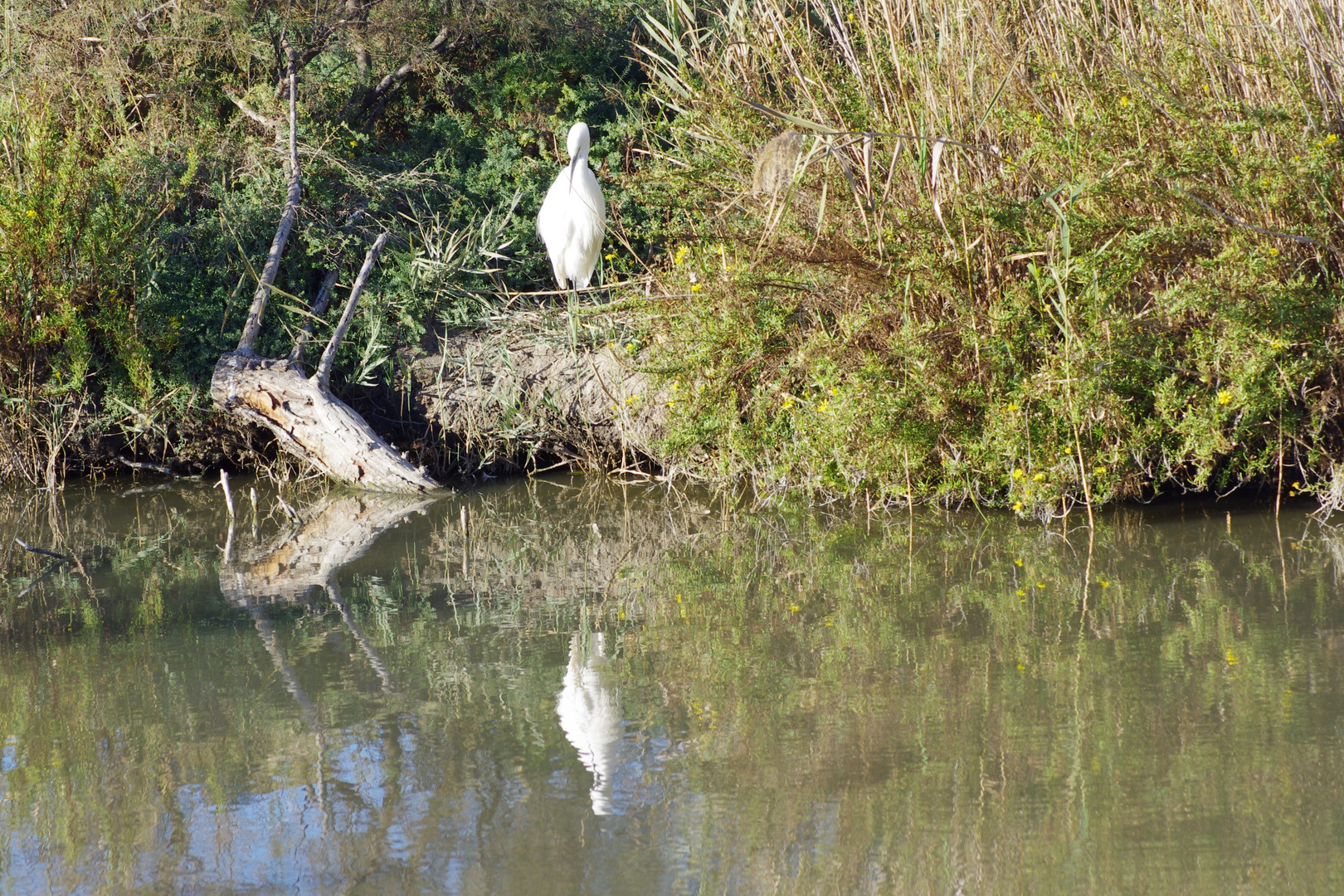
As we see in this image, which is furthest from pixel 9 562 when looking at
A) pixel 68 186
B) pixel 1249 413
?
pixel 1249 413

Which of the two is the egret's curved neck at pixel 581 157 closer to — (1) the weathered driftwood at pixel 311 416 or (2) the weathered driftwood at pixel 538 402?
(2) the weathered driftwood at pixel 538 402

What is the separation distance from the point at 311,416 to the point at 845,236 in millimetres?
2829

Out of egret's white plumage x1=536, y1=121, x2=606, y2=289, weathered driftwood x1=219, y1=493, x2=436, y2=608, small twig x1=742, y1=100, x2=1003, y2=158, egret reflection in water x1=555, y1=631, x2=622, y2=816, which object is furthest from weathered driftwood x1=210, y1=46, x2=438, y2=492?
small twig x1=742, y1=100, x2=1003, y2=158

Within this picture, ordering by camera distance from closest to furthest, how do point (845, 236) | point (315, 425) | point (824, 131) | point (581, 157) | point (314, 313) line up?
point (824, 131) → point (845, 236) → point (315, 425) → point (581, 157) → point (314, 313)

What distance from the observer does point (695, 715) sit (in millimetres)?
2984

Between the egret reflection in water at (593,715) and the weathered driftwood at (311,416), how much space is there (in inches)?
104

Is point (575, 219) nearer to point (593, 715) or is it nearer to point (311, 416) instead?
point (311, 416)

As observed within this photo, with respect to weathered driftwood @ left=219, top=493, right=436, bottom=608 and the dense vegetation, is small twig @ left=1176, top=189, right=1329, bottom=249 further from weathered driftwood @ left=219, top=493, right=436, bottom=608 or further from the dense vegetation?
weathered driftwood @ left=219, top=493, right=436, bottom=608

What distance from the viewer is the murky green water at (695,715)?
231 cm

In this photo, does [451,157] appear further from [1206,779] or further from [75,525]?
[1206,779]

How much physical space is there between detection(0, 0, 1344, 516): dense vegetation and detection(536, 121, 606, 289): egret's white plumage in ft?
1.20

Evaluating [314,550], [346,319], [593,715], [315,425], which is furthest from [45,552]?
[593,715]

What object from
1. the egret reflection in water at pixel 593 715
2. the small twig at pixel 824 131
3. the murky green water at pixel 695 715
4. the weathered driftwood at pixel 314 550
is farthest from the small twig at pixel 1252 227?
the weathered driftwood at pixel 314 550

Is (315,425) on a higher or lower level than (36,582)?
higher
